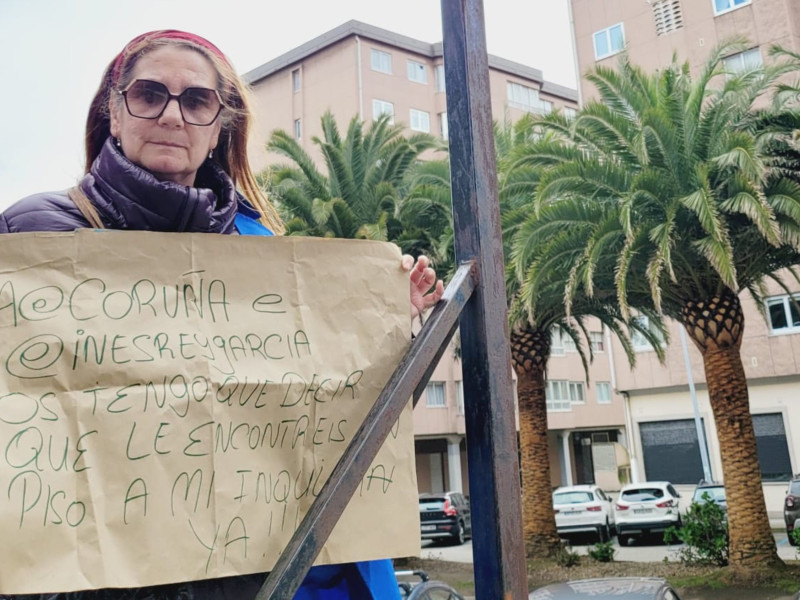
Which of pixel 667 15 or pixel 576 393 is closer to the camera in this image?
pixel 667 15

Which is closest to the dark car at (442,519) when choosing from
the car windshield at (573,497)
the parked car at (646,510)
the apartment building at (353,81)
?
the car windshield at (573,497)

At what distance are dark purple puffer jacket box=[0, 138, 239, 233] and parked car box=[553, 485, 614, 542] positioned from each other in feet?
71.4

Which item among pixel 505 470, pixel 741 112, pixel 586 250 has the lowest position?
pixel 505 470

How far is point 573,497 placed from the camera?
75.3ft

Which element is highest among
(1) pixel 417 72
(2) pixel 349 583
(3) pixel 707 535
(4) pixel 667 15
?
(1) pixel 417 72

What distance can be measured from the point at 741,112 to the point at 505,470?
12.0 m

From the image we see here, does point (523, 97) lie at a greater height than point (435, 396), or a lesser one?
greater

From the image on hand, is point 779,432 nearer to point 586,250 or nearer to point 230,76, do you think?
point 586,250

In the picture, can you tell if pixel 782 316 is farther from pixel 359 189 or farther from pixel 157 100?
pixel 157 100

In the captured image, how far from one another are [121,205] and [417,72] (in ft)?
149

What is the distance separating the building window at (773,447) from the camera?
2753 cm

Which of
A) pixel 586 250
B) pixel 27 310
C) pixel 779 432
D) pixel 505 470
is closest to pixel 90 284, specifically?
pixel 27 310

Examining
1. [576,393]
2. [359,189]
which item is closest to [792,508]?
[359,189]

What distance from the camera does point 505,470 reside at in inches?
63.2
